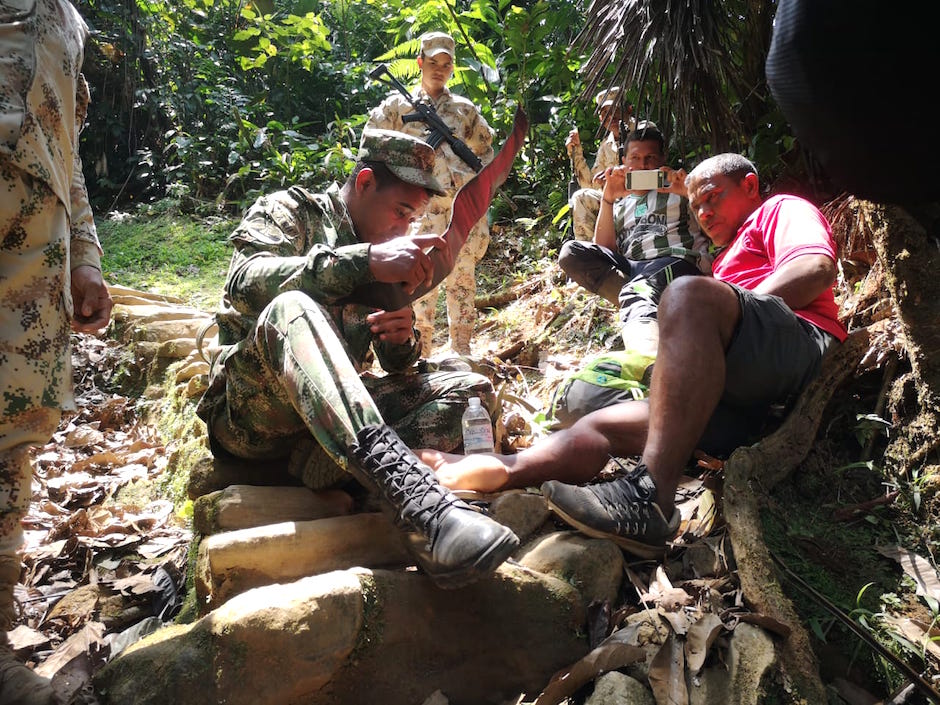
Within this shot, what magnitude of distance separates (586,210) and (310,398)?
426 centimetres

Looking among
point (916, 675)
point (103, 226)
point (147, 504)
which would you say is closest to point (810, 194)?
point (916, 675)

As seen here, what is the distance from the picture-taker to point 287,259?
2.31 metres

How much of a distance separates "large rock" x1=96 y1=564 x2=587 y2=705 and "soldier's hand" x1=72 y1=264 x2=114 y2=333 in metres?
1.06

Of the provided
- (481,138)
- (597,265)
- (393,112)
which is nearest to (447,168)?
(481,138)

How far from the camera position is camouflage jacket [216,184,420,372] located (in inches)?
86.6

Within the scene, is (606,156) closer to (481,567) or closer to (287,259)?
(287,259)

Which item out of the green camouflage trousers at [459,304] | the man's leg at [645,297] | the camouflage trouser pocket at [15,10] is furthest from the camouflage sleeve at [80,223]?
the green camouflage trousers at [459,304]

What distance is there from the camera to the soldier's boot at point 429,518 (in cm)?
169

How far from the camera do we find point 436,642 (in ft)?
6.04

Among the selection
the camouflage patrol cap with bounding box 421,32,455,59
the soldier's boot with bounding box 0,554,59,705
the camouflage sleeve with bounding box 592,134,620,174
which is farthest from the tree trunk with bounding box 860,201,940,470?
the camouflage patrol cap with bounding box 421,32,455,59

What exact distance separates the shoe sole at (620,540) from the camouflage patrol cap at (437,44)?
14.8 feet

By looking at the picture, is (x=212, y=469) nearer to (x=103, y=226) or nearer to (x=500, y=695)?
(x=500, y=695)

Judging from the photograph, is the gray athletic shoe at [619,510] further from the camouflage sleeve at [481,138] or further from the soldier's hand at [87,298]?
the camouflage sleeve at [481,138]

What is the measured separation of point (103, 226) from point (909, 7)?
11150 mm
